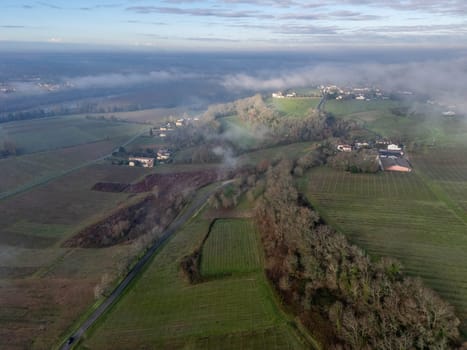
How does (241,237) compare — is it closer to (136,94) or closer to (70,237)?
(70,237)

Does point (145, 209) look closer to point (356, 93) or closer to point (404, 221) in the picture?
point (404, 221)

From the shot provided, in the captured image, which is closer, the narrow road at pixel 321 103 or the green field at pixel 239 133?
the green field at pixel 239 133

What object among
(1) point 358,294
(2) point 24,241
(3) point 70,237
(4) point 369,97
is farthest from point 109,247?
(4) point 369,97

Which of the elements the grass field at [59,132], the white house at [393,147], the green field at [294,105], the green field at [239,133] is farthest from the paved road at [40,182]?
the white house at [393,147]

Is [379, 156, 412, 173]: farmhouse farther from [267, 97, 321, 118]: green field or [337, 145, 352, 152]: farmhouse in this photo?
[267, 97, 321, 118]: green field

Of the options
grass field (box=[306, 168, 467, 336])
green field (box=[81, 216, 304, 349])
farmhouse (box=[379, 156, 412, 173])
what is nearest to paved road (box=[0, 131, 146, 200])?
green field (box=[81, 216, 304, 349])

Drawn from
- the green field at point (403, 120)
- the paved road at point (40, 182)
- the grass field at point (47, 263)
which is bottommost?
the grass field at point (47, 263)

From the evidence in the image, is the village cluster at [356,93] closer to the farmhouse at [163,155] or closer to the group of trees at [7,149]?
the farmhouse at [163,155]
